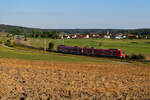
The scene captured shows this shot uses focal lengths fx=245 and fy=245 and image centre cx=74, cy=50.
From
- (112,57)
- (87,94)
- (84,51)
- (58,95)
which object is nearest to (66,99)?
(58,95)

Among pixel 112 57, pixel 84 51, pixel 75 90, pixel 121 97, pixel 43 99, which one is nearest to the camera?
pixel 43 99

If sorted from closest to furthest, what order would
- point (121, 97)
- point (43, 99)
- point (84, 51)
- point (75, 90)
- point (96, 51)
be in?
point (43, 99) → point (121, 97) → point (75, 90) → point (96, 51) → point (84, 51)

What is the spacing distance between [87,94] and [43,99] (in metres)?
2.82

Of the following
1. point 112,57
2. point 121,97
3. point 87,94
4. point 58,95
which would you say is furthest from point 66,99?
point 112,57

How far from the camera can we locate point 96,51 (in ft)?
205

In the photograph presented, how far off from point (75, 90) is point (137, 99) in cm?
385

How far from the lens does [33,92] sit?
13.6 metres

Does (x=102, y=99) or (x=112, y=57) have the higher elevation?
(x=102, y=99)

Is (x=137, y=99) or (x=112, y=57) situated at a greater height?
(x=137, y=99)

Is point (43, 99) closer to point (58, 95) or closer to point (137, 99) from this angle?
point (58, 95)

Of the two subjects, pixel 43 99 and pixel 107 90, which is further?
pixel 107 90

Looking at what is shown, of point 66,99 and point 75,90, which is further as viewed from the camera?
point 75,90

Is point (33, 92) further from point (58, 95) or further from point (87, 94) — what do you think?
point (87, 94)

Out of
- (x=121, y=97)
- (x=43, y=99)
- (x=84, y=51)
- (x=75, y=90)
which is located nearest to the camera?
(x=43, y=99)
